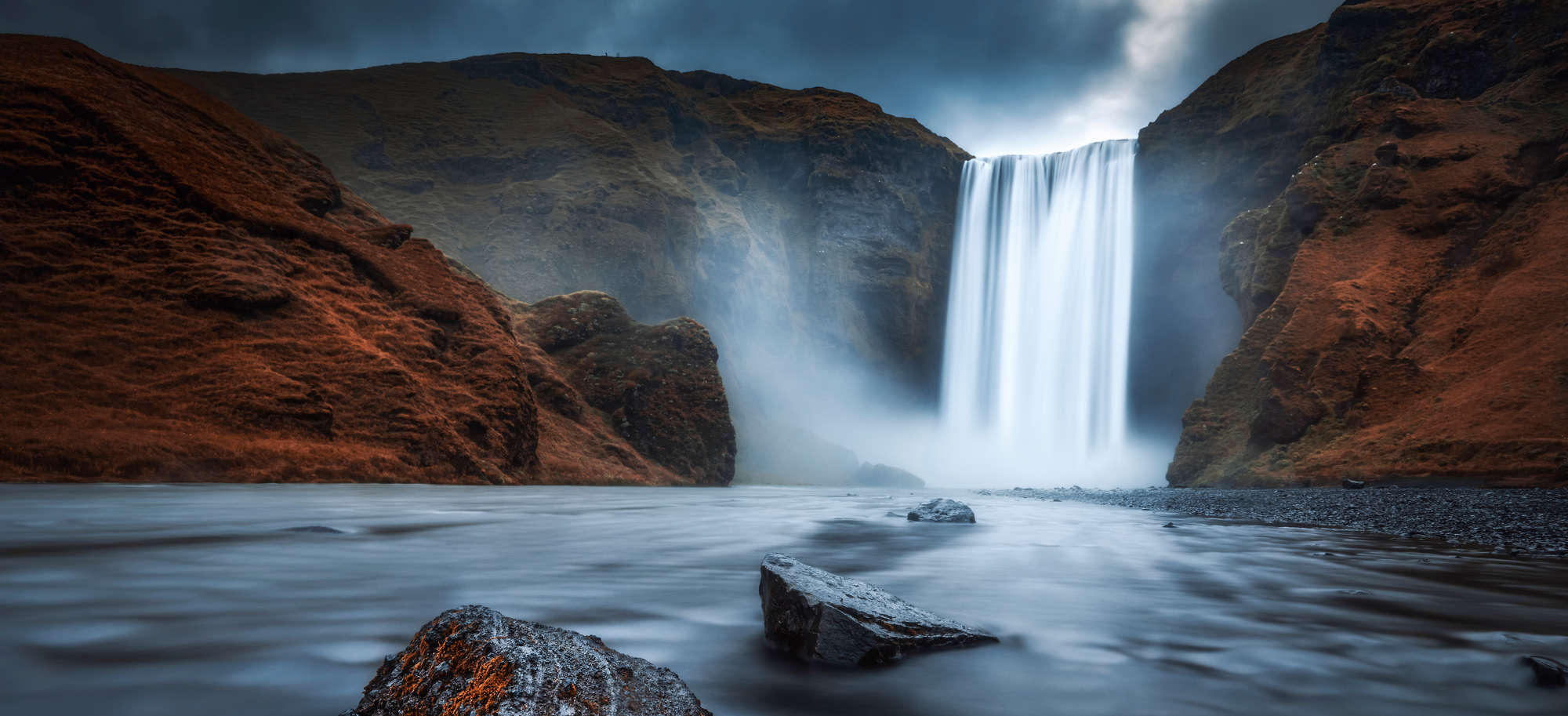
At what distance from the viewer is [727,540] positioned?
27.1 ft

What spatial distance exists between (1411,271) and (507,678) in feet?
106

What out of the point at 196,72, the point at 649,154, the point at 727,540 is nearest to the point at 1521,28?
the point at 727,540

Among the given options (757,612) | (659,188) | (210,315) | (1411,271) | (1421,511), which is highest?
(659,188)

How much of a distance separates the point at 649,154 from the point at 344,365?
48.4 metres

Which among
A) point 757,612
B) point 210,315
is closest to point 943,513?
point 757,612

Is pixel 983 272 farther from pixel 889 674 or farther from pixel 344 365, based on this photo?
pixel 889 674

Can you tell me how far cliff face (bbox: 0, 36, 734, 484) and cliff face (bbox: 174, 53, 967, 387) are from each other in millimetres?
23401

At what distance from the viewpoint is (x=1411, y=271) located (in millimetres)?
24938

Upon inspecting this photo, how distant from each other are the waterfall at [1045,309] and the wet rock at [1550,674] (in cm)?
5276

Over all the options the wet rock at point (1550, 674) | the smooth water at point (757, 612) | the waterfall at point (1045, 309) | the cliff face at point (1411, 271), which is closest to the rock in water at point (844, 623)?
the smooth water at point (757, 612)

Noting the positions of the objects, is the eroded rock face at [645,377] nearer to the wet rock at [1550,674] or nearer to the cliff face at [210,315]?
the cliff face at [210,315]

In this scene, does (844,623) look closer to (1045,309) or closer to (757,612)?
(757,612)

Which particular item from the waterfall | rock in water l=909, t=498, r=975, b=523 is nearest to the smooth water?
rock in water l=909, t=498, r=975, b=523

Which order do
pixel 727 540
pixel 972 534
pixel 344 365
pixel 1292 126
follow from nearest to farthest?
pixel 727 540 → pixel 972 534 → pixel 344 365 → pixel 1292 126
